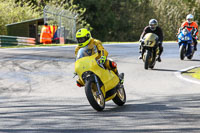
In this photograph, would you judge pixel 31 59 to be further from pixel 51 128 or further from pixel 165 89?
pixel 51 128

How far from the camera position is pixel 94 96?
337 inches

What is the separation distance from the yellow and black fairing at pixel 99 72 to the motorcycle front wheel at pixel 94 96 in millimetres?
155

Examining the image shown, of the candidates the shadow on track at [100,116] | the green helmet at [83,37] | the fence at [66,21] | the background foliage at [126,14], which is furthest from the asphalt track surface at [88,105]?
the background foliage at [126,14]

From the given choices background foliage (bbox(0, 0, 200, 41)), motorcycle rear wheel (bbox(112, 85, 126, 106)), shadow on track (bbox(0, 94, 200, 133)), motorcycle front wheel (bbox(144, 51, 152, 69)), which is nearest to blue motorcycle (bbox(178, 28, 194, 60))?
motorcycle front wheel (bbox(144, 51, 152, 69))

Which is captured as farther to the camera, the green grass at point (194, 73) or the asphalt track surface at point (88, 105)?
the green grass at point (194, 73)

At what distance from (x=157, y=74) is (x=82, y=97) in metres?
5.11

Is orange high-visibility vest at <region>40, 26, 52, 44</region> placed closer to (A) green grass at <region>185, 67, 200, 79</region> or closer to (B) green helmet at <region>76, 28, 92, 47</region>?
(A) green grass at <region>185, 67, 200, 79</region>

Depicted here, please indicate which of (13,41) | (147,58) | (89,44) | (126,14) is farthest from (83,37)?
(126,14)

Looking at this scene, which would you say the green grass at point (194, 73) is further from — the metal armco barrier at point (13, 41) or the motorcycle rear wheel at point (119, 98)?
the metal armco barrier at point (13, 41)

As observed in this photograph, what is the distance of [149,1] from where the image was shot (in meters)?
69.1

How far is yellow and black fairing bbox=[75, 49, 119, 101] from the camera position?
8.47m

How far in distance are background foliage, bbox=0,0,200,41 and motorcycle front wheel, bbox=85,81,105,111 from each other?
51514 mm

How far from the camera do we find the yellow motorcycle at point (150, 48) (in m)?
16.2

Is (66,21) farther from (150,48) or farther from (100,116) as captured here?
(100,116)
